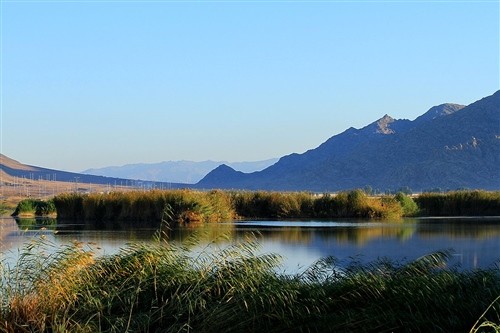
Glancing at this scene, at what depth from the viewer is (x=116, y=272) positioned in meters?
11.5

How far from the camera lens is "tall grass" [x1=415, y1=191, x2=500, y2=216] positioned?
40844 mm

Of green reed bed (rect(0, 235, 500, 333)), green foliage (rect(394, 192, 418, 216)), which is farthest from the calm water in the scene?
green foliage (rect(394, 192, 418, 216))

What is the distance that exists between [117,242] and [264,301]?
13.2 meters

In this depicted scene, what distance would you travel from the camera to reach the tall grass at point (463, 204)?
4084 centimetres

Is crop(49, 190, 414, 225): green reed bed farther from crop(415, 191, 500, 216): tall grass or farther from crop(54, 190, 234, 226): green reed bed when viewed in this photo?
crop(415, 191, 500, 216): tall grass

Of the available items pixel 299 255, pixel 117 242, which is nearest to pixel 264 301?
pixel 299 255

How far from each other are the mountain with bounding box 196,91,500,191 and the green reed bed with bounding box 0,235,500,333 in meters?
108

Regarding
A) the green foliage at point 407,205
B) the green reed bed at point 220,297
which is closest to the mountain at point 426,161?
the green foliage at point 407,205

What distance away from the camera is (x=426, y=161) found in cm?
13150

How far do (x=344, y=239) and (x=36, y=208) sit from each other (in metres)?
27.8

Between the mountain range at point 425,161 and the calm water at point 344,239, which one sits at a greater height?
the mountain range at point 425,161

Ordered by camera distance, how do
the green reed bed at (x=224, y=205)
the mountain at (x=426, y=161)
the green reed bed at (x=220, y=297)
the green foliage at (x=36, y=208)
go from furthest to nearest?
the mountain at (x=426, y=161) → the green foliage at (x=36, y=208) → the green reed bed at (x=224, y=205) → the green reed bed at (x=220, y=297)

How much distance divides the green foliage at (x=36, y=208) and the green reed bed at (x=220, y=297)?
36526 millimetres

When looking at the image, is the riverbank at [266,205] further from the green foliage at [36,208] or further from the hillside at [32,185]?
the hillside at [32,185]
